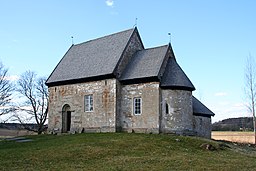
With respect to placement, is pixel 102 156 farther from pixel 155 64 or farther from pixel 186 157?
pixel 155 64

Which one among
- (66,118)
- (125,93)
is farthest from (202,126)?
(66,118)

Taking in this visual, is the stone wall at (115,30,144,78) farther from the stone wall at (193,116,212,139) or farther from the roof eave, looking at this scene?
the stone wall at (193,116,212,139)

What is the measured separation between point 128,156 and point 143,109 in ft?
34.2

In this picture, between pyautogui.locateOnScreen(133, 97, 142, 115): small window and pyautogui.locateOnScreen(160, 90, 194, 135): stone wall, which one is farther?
pyautogui.locateOnScreen(133, 97, 142, 115): small window

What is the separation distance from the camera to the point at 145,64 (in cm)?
3297

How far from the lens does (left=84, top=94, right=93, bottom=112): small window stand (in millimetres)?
34844

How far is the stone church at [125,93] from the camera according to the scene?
1212 inches

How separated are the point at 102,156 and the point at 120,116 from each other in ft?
38.1

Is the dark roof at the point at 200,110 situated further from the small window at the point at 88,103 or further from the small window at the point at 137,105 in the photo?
the small window at the point at 88,103

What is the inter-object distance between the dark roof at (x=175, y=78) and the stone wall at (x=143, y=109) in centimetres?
101

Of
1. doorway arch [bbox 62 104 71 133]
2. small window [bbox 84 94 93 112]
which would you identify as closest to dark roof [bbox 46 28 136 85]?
small window [bbox 84 94 93 112]

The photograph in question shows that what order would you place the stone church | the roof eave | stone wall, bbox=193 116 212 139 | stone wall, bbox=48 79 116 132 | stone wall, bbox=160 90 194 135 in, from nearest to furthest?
stone wall, bbox=160 90 194 135
the stone church
stone wall, bbox=48 79 116 132
stone wall, bbox=193 116 212 139
the roof eave

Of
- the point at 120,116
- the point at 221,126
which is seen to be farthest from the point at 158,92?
the point at 221,126

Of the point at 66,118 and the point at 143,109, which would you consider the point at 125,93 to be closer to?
the point at 143,109
